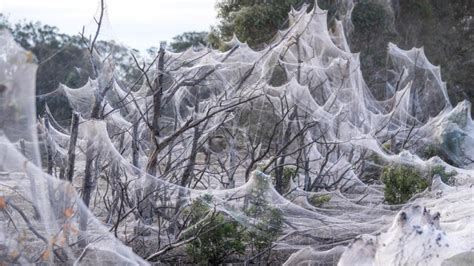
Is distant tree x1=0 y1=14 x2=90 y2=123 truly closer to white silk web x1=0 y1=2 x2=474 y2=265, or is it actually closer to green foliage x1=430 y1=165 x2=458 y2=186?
white silk web x1=0 y1=2 x2=474 y2=265

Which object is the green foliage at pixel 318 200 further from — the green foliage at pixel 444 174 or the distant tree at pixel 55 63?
the distant tree at pixel 55 63

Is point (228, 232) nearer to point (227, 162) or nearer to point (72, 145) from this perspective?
point (72, 145)

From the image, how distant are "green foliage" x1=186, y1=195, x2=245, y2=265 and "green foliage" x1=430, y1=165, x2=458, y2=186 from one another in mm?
2965

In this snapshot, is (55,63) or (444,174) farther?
(55,63)

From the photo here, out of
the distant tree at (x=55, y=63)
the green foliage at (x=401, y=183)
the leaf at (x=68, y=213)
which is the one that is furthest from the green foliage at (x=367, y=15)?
the leaf at (x=68, y=213)

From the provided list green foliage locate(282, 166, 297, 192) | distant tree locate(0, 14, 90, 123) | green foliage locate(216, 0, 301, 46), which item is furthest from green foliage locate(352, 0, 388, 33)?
green foliage locate(282, 166, 297, 192)

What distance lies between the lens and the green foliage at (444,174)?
29.0 feet

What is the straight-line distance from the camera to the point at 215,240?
22.5 ft

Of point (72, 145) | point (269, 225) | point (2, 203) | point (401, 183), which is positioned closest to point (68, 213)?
point (2, 203)

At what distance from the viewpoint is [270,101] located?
8.98 m

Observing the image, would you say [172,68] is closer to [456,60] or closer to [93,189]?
[93,189]

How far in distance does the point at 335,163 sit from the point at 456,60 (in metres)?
13.0

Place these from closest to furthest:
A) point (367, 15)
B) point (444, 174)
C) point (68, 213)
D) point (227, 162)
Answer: point (68, 213), point (444, 174), point (227, 162), point (367, 15)

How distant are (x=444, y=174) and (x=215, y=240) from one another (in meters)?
3.36
